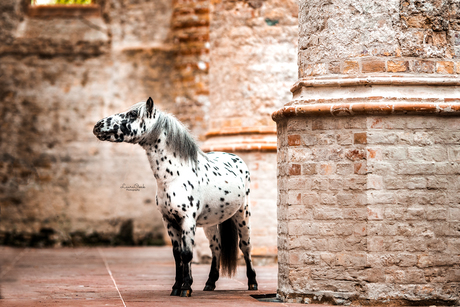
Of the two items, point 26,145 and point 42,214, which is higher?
point 26,145

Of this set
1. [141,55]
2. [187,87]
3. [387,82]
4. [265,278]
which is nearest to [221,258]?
[265,278]

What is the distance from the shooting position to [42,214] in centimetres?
1467

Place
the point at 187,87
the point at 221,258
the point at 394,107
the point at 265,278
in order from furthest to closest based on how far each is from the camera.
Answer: the point at 187,87, the point at 265,278, the point at 221,258, the point at 394,107

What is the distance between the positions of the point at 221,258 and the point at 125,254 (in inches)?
221

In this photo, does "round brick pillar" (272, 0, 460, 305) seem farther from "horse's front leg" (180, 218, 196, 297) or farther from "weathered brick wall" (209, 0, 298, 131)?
"weathered brick wall" (209, 0, 298, 131)

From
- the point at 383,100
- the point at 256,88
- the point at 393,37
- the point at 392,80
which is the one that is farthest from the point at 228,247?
the point at 256,88

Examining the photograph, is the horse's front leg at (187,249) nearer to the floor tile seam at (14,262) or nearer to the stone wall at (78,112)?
the floor tile seam at (14,262)

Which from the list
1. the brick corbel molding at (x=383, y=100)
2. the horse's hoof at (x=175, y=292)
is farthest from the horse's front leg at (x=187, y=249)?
the brick corbel molding at (x=383, y=100)

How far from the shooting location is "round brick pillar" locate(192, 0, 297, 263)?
1061 cm

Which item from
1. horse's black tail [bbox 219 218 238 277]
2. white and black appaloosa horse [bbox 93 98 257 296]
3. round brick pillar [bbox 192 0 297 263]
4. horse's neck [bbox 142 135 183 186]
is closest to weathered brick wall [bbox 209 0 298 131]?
round brick pillar [bbox 192 0 297 263]

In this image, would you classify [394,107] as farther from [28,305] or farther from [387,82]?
[28,305]

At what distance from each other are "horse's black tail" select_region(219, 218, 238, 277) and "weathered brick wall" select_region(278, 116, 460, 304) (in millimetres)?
1413

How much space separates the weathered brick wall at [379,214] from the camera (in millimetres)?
5922

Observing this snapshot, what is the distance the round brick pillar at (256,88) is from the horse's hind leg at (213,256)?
301cm
